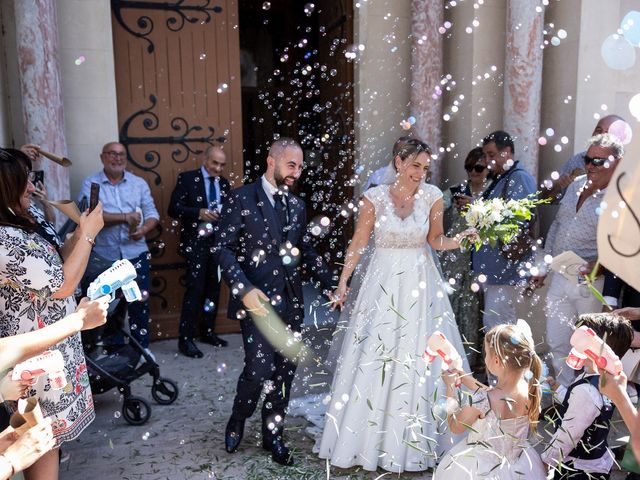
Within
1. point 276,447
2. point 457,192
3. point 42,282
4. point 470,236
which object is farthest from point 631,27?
point 42,282

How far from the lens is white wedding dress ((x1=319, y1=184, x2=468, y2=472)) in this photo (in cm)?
372

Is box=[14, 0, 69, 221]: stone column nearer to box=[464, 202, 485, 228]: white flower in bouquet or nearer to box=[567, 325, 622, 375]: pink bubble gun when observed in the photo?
box=[464, 202, 485, 228]: white flower in bouquet

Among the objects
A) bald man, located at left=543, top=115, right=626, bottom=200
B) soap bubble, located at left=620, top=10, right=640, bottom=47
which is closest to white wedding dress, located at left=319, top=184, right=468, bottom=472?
bald man, located at left=543, top=115, right=626, bottom=200

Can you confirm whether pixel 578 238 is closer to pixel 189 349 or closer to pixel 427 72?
pixel 427 72

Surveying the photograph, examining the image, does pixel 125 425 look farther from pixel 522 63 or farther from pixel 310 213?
pixel 310 213

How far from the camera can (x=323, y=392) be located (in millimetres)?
4945

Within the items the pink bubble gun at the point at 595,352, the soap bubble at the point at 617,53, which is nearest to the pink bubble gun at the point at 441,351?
the pink bubble gun at the point at 595,352

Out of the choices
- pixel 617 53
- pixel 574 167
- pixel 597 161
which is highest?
pixel 617 53

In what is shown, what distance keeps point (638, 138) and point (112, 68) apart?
5188mm

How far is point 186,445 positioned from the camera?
4039 millimetres

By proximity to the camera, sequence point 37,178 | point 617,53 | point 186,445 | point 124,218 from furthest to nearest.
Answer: point 617,53 → point 124,218 → point 37,178 → point 186,445

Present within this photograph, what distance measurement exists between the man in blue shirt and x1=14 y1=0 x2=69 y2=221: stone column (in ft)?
12.1

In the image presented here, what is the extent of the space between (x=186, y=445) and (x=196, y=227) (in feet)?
7.84

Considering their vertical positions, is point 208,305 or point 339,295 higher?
point 339,295
